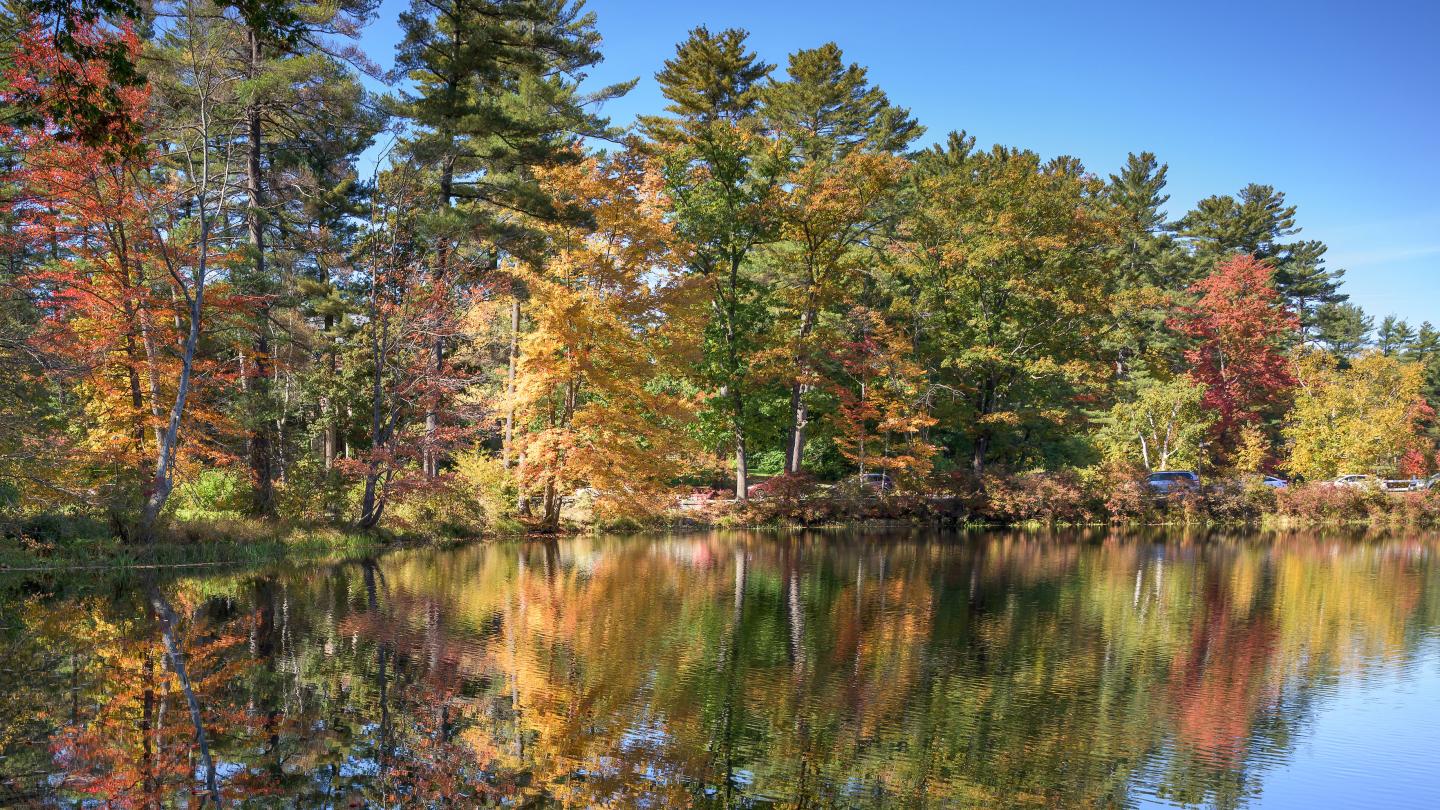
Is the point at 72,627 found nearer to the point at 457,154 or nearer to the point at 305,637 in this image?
the point at 305,637

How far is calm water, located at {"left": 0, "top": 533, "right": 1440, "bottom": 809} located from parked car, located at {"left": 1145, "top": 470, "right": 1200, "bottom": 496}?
18085 mm

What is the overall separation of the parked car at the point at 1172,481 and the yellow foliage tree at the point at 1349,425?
561 cm

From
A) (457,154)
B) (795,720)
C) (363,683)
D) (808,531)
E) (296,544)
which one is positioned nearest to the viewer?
(795,720)

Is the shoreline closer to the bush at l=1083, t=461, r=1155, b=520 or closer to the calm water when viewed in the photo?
the bush at l=1083, t=461, r=1155, b=520

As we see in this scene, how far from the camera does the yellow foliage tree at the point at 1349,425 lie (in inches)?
1454

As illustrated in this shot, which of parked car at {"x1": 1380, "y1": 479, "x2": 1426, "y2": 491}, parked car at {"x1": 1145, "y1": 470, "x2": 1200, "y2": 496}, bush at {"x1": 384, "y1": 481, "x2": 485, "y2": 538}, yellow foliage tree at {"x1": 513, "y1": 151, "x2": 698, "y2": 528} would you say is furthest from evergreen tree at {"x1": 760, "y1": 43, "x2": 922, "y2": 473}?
parked car at {"x1": 1380, "y1": 479, "x2": 1426, "y2": 491}

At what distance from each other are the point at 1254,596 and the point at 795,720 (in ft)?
41.4

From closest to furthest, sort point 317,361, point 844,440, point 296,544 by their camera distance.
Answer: point 296,544, point 317,361, point 844,440

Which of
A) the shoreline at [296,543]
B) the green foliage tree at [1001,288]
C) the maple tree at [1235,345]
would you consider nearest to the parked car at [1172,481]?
the shoreline at [296,543]

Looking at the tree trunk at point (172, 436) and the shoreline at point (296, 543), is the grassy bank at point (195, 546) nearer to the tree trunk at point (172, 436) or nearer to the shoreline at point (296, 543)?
the shoreline at point (296, 543)

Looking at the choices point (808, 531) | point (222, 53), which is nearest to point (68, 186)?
point (222, 53)

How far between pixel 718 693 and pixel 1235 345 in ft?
142

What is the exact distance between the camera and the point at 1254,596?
17.2 metres

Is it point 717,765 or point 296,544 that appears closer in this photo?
point 717,765
